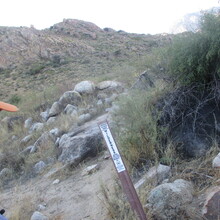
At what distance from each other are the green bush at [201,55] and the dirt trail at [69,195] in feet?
6.67

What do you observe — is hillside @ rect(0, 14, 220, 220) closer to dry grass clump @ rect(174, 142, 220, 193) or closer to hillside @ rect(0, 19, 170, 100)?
dry grass clump @ rect(174, 142, 220, 193)

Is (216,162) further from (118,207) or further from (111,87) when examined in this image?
(111,87)

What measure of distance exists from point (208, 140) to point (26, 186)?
393 centimetres

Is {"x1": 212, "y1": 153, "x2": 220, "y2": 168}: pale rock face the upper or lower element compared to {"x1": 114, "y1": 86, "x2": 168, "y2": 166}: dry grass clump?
lower

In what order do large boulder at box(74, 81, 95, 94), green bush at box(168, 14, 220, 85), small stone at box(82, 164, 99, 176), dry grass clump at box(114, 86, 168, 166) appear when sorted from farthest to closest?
large boulder at box(74, 81, 95, 94), small stone at box(82, 164, 99, 176), green bush at box(168, 14, 220, 85), dry grass clump at box(114, 86, 168, 166)

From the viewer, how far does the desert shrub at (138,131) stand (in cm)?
546

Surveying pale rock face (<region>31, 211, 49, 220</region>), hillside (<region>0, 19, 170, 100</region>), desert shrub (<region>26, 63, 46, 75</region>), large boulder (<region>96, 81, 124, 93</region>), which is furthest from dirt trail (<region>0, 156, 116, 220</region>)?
desert shrub (<region>26, 63, 46, 75</region>)

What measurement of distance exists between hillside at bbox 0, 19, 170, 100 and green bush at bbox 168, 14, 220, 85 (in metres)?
21.1

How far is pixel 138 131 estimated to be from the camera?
566 centimetres

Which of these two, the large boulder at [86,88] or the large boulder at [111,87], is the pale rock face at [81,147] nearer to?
the large boulder at [111,87]

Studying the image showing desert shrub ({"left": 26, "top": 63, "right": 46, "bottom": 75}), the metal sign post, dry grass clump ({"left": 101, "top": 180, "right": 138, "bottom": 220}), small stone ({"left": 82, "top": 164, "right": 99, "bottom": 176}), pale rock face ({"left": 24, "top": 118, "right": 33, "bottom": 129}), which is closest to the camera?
the metal sign post

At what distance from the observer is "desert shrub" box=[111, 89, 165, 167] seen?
5.46m

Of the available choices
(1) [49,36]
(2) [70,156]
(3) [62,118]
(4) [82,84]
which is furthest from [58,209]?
(1) [49,36]

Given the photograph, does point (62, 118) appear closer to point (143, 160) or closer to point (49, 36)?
point (143, 160)
